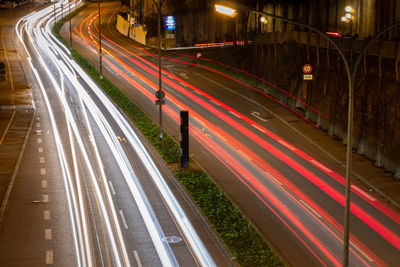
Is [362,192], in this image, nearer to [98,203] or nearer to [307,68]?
[98,203]

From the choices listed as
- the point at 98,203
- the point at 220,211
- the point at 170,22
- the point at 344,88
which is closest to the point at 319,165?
the point at 344,88

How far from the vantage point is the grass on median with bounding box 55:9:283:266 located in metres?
22.6

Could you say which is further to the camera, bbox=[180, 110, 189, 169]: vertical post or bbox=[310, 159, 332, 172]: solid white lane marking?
bbox=[310, 159, 332, 172]: solid white lane marking

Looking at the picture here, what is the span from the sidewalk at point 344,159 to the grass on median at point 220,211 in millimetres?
8342

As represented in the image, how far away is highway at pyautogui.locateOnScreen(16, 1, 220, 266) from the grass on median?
0.94m

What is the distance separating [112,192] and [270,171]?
9397mm

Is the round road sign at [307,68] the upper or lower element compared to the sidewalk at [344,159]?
upper

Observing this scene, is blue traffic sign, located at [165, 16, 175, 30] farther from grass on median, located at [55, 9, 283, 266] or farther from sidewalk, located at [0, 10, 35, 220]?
grass on median, located at [55, 9, 283, 266]

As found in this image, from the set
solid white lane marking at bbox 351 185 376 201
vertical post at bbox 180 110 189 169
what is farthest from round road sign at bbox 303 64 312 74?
solid white lane marking at bbox 351 185 376 201

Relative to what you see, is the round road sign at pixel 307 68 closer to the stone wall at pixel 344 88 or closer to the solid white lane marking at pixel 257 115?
the stone wall at pixel 344 88

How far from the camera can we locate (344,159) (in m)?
36.9

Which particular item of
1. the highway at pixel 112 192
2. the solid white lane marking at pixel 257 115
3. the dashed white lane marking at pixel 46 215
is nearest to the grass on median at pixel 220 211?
the highway at pixel 112 192

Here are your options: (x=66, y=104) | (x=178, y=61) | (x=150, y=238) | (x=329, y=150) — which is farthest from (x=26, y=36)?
(x=150, y=238)

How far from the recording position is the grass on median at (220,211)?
2258 centimetres
